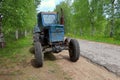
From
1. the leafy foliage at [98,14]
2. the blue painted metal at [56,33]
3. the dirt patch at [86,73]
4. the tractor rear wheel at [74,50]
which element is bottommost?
the dirt patch at [86,73]

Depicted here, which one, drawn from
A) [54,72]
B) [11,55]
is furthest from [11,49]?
[54,72]

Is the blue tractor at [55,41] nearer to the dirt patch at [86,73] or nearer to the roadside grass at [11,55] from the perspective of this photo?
the dirt patch at [86,73]

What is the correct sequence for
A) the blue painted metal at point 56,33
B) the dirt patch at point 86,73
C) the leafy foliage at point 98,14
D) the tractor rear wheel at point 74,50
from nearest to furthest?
1. the dirt patch at point 86,73
2. the tractor rear wheel at point 74,50
3. the blue painted metal at point 56,33
4. the leafy foliage at point 98,14

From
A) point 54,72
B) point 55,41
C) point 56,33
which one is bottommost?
point 54,72

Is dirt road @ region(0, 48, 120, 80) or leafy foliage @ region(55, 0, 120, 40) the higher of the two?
leafy foliage @ region(55, 0, 120, 40)

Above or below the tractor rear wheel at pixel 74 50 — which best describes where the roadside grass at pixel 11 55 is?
below

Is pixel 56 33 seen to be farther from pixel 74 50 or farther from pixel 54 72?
pixel 54 72

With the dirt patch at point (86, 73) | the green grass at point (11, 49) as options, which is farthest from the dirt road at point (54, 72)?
the green grass at point (11, 49)

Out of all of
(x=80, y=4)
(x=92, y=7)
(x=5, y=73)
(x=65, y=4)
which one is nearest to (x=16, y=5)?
(x=5, y=73)

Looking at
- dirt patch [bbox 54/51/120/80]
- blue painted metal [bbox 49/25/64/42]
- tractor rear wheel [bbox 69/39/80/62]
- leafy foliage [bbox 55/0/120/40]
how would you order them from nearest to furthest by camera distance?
1. dirt patch [bbox 54/51/120/80]
2. tractor rear wheel [bbox 69/39/80/62]
3. blue painted metal [bbox 49/25/64/42]
4. leafy foliage [bbox 55/0/120/40]

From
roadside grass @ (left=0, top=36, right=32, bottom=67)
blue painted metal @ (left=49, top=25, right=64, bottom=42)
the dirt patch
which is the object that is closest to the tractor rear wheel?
blue painted metal @ (left=49, top=25, right=64, bottom=42)

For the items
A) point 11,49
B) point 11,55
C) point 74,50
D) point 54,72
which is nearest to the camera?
point 54,72

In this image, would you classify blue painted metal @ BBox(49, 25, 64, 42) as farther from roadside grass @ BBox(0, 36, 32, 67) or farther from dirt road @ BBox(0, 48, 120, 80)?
roadside grass @ BBox(0, 36, 32, 67)

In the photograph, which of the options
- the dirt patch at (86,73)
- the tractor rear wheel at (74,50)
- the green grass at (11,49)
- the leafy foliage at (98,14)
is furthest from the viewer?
the leafy foliage at (98,14)
